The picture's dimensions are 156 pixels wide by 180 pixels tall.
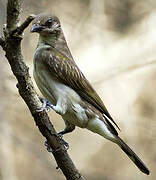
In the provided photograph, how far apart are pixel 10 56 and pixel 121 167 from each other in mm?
4011

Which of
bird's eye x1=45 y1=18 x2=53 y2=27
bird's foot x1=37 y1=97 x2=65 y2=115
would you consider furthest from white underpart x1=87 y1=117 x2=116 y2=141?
bird's eye x1=45 y1=18 x2=53 y2=27

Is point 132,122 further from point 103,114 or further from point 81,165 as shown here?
point 103,114

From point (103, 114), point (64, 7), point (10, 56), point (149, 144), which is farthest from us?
point (64, 7)

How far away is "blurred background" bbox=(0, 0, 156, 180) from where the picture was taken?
6.58 m

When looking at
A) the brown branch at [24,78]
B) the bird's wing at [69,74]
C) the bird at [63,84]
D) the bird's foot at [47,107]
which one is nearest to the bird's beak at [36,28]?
the bird at [63,84]

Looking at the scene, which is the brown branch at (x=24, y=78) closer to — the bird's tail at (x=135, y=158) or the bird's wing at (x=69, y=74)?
the bird's wing at (x=69, y=74)

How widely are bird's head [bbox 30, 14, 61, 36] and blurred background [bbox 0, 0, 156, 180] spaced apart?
248 cm

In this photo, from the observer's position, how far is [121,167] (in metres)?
6.79

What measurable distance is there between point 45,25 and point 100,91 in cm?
283

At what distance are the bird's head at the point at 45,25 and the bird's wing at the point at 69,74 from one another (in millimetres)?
131

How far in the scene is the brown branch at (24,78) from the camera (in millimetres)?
2889

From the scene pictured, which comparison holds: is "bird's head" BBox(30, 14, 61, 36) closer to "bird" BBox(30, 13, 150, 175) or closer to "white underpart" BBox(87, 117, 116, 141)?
"bird" BBox(30, 13, 150, 175)

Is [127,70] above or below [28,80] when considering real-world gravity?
above

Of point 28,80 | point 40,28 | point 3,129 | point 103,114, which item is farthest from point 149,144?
point 28,80
